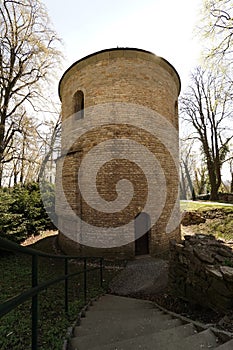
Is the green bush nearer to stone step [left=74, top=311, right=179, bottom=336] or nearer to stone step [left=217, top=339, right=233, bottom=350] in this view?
stone step [left=74, top=311, right=179, bottom=336]

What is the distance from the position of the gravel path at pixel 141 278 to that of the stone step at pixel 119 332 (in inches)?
120

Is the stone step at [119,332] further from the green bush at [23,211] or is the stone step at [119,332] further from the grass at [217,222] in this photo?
the grass at [217,222]

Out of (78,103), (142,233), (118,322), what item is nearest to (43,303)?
(118,322)

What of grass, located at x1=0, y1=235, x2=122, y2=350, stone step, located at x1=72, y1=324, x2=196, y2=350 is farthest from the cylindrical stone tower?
stone step, located at x1=72, y1=324, x2=196, y2=350

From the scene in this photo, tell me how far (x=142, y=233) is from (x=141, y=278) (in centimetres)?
256

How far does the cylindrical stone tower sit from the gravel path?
927 mm

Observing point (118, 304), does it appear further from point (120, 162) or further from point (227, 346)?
point (120, 162)

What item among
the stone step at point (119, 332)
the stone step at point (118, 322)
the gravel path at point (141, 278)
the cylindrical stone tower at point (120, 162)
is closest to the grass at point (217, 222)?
the cylindrical stone tower at point (120, 162)

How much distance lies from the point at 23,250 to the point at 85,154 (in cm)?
788

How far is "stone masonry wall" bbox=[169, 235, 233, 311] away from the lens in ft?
11.0

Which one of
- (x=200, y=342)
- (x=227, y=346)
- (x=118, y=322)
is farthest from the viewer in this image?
(x=118, y=322)

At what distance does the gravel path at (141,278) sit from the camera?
6035 mm

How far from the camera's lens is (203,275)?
400 cm

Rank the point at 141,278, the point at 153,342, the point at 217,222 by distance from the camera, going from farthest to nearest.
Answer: the point at 217,222 < the point at 141,278 < the point at 153,342
